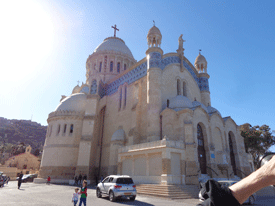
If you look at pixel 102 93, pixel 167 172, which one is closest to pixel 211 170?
pixel 167 172

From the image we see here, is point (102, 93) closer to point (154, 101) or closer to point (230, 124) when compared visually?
point (154, 101)

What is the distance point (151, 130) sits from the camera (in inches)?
858

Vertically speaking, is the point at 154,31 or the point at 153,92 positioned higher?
the point at 154,31

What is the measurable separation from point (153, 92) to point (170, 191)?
38.4 feet

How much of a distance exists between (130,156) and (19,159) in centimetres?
4629

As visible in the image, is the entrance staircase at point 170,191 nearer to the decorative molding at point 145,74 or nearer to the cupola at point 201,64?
the decorative molding at point 145,74

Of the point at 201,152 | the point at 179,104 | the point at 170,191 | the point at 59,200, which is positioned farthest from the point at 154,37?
the point at 59,200

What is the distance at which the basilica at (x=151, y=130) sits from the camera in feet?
60.7

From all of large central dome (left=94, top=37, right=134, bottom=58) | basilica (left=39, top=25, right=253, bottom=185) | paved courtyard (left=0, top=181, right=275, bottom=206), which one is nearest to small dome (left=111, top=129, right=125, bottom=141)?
basilica (left=39, top=25, right=253, bottom=185)

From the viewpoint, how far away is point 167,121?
21.3 m

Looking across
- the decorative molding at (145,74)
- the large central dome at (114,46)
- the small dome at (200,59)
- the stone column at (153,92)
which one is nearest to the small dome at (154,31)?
the stone column at (153,92)

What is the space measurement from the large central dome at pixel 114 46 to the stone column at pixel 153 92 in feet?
55.3

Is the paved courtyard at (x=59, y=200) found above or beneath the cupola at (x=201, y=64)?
beneath

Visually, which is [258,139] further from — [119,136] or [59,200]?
[59,200]
